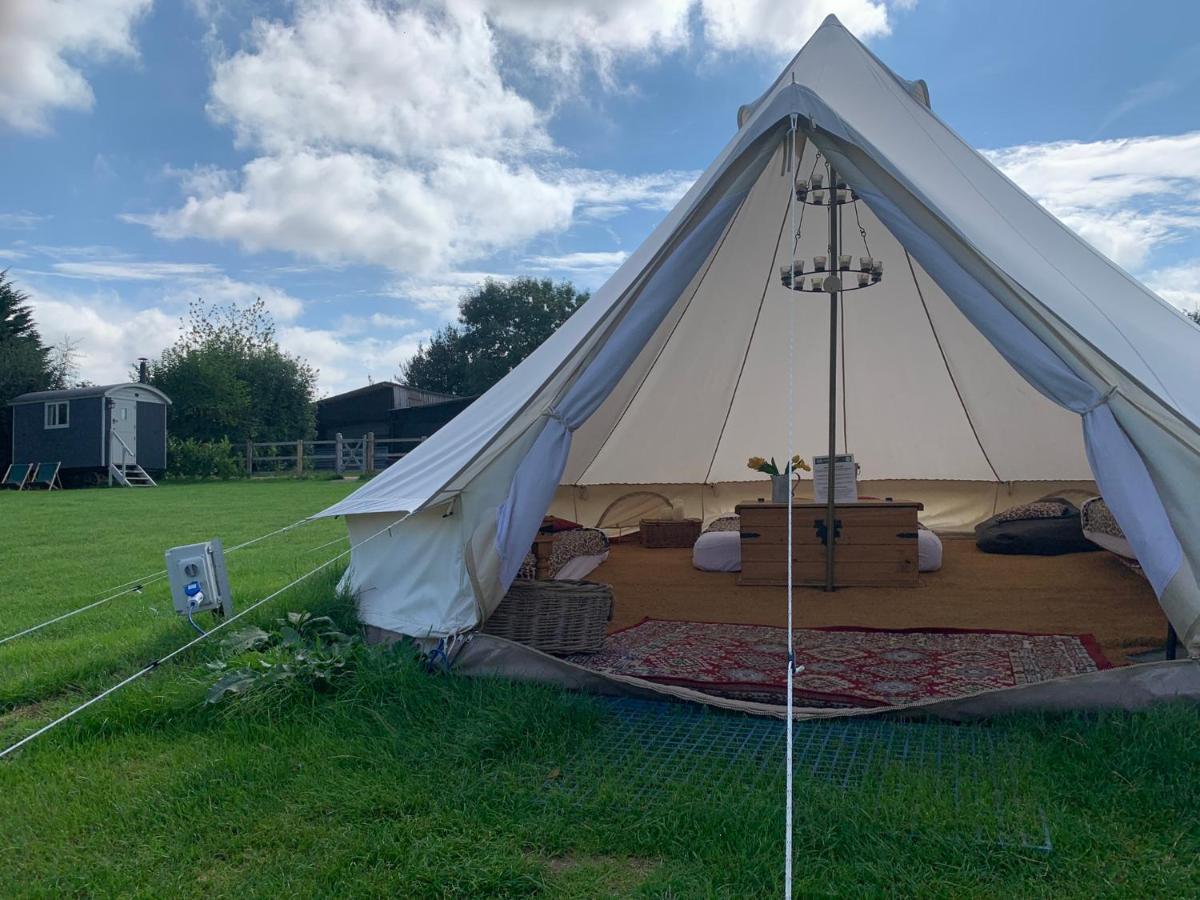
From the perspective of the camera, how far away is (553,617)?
9.73ft

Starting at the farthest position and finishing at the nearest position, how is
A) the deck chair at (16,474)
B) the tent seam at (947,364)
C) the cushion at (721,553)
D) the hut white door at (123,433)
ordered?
the deck chair at (16,474) → the hut white door at (123,433) → the cushion at (721,553) → the tent seam at (947,364)

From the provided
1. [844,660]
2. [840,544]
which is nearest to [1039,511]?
[840,544]

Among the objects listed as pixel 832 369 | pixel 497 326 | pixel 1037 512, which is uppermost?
pixel 497 326

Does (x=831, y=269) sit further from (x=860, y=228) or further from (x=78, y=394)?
(x=78, y=394)

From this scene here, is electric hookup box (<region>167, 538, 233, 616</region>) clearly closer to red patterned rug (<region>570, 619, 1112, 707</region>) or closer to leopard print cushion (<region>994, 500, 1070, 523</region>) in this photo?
red patterned rug (<region>570, 619, 1112, 707</region>)

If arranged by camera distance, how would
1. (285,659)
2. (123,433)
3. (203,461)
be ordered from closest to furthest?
(285,659) < (123,433) < (203,461)

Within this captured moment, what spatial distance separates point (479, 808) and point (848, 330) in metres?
4.40

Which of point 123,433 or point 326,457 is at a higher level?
point 123,433

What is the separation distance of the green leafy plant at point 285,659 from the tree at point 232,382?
63.5 ft

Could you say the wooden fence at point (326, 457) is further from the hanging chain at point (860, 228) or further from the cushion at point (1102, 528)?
the cushion at point (1102, 528)

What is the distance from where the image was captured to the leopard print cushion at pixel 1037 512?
546 centimetres

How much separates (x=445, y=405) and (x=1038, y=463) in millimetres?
15370

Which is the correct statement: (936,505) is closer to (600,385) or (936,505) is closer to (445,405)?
(600,385)

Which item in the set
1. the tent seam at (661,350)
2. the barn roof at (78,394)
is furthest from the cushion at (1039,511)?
the barn roof at (78,394)
